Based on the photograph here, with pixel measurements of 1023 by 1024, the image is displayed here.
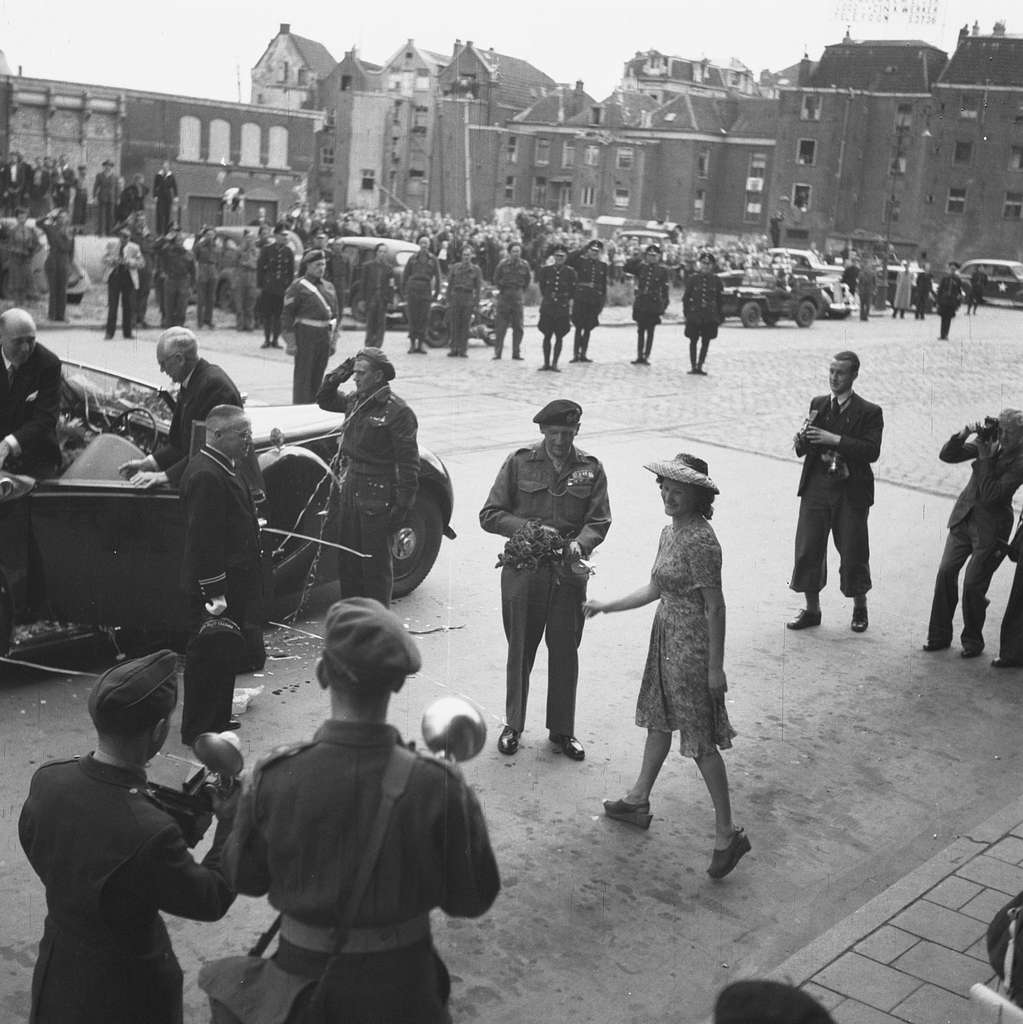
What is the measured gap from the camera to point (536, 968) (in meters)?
4.96

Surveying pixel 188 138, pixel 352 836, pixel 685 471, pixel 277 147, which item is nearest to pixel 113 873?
pixel 352 836

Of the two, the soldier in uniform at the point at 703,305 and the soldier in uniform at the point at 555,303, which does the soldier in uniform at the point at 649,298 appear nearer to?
the soldier in uniform at the point at 703,305

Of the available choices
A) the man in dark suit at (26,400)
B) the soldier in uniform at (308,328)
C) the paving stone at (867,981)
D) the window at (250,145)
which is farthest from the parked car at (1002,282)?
the paving stone at (867,981)

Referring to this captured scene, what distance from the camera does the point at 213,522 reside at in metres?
6.48

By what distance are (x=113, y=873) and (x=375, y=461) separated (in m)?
5.07

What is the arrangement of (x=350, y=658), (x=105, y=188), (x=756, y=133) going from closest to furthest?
(x=350, y=658)
(x=105, y=188)
(x=756, y=133)

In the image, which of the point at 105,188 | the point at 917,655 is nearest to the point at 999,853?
the point at 917,655

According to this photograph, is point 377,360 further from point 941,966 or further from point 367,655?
point 367,655

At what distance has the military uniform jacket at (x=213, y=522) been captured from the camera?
6.45 meters

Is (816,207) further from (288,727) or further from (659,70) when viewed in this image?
(288,727)

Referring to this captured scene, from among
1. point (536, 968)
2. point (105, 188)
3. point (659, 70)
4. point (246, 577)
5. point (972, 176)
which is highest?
point (659, 70)

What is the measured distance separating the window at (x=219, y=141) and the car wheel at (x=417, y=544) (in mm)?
42094

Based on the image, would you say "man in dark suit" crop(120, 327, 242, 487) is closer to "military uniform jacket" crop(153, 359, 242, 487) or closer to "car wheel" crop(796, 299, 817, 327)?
"military uniform jacket" crop(153, 359, 242, 487)

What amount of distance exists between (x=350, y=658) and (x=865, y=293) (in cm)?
3856
